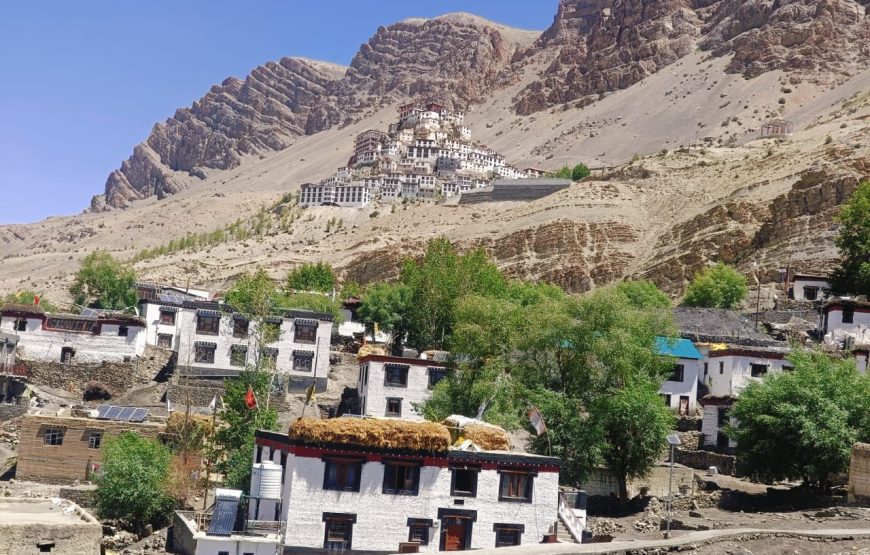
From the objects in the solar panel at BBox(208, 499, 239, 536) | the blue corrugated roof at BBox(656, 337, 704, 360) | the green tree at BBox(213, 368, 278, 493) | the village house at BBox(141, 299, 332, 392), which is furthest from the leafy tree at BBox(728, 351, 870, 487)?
the village house at BBox(141, 299, 332, 392)

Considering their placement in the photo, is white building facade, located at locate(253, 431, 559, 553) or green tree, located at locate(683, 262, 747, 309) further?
green tree, located at locate(683, 262, 747, 309)

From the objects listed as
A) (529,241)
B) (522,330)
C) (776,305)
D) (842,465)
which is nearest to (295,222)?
(529,241)

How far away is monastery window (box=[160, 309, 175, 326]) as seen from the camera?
236 feet

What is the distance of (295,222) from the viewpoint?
194250 mm

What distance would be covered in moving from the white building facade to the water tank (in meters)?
0.40

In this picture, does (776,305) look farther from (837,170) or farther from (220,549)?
(220,549)

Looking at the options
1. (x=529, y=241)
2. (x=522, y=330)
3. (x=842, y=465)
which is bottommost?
(x=842, y=465)

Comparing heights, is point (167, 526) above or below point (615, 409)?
below

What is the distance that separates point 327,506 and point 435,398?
17.4 metres

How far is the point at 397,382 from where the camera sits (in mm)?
57938

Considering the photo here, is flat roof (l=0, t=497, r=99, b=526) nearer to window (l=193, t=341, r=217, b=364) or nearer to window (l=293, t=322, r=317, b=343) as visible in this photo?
window (l=193, t=341, r=217, b=364)

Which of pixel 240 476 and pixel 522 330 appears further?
pixel 522 330

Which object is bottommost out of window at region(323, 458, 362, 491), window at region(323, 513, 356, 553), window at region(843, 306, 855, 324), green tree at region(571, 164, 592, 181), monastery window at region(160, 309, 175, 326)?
window at region(323, 513, 356, 553)

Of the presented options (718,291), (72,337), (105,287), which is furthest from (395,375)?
(105,287)
